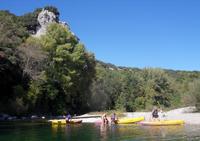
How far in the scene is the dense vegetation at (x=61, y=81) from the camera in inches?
2525

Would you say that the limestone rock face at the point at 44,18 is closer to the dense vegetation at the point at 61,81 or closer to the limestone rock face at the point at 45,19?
the limestone rock face at the point at 45,19

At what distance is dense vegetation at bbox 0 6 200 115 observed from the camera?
210 feet

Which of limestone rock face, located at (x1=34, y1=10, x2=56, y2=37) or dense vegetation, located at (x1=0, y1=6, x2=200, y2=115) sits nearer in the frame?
dense vegetation, located at (x1=0, y1=6, x2=200, y2=115)

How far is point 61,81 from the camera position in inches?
2943

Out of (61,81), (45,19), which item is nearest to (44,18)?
(45,19)

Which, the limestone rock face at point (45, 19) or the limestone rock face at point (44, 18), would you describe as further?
the limestone rock face at point (44, 18)

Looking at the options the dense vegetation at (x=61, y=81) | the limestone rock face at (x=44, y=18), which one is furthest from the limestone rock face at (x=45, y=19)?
the dense vegetation at (x=61, y=81)

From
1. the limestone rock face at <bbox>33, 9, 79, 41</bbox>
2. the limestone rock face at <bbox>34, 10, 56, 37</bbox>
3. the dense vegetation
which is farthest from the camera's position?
the limestone rock face at <bbox>34, 10, 56, 37</bbox>

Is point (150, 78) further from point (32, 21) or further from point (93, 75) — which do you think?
point (32, 21)

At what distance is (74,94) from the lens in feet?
262

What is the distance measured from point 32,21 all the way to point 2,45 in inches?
1585

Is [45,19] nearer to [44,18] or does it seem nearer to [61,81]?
[44,18]

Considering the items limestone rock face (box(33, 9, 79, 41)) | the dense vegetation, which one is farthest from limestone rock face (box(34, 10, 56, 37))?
the dense vegetation

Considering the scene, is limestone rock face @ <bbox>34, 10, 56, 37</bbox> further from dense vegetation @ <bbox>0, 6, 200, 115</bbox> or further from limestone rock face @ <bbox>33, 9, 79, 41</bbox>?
dense vegetation @ <bbox>0, 6, 200, 115</bbox>
